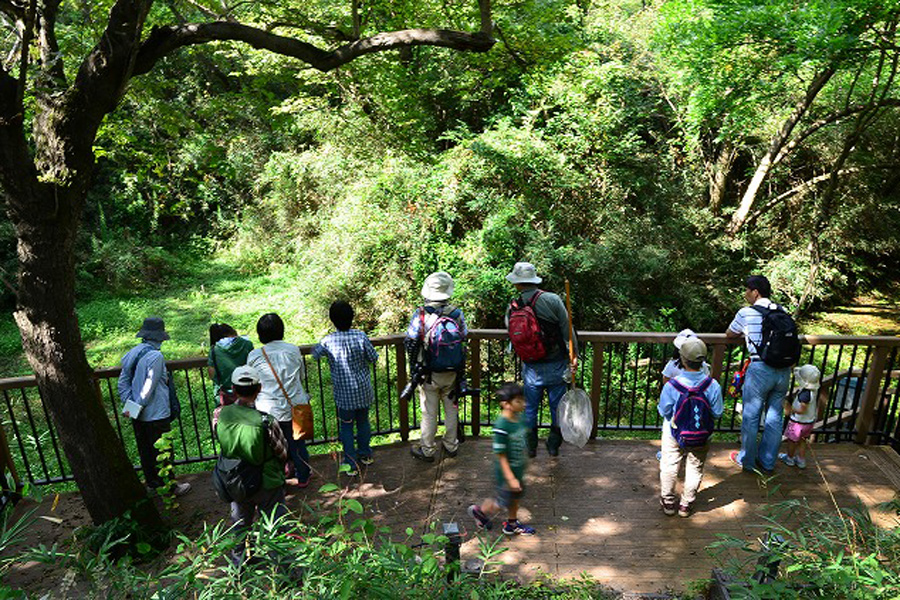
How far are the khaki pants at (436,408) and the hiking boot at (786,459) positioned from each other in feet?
9.98

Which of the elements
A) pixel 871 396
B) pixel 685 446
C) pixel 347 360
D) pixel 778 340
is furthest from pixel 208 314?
pixel 871 396

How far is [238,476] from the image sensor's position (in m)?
3.88

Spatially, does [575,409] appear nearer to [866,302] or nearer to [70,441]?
[70,441]

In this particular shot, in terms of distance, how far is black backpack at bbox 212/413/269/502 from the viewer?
152 inches

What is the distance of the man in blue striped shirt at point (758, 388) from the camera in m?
4.93

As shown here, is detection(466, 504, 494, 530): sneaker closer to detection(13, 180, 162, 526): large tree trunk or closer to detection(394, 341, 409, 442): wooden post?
detection(394, 341, 409, 442): wooden post

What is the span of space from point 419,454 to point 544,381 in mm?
1446

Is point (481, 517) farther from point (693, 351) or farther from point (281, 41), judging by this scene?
point (281, 41)

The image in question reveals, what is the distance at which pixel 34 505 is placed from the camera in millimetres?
5363

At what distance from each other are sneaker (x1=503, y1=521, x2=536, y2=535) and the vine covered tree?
111 inches

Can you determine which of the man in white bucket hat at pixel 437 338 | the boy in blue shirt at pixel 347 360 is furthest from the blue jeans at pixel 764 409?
the boy in blue shirt at pixel 347 360

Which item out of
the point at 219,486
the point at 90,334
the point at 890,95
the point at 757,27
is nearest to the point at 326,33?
the point at 219,486

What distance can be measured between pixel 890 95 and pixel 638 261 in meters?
6.12

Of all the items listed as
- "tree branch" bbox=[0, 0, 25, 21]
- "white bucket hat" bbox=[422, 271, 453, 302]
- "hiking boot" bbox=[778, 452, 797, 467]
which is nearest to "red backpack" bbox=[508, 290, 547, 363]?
"white bucket hat" bbox=[422, 271, 453, 302]
